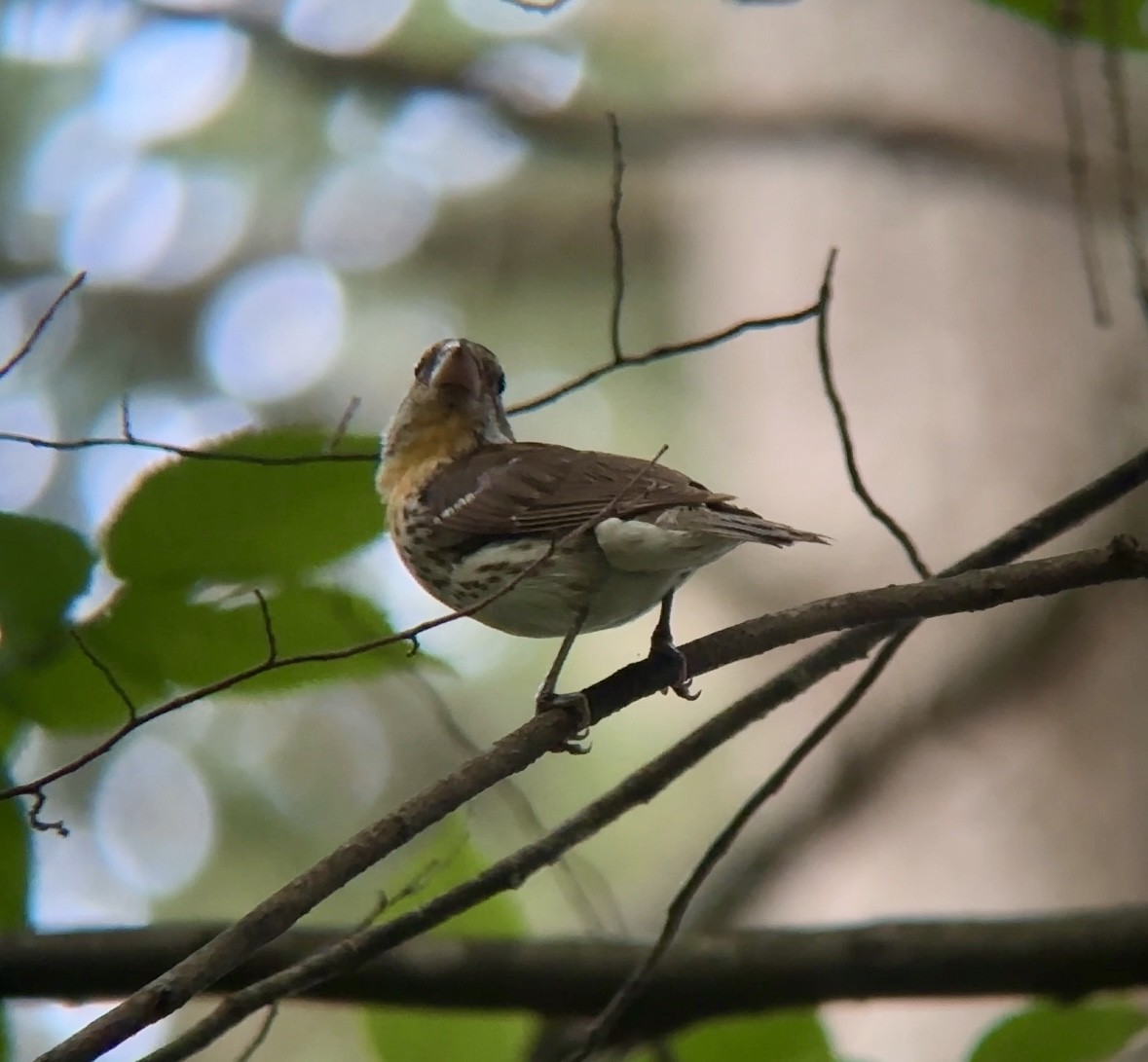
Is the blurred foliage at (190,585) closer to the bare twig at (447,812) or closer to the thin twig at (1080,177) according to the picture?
the bare twig at (447,812)

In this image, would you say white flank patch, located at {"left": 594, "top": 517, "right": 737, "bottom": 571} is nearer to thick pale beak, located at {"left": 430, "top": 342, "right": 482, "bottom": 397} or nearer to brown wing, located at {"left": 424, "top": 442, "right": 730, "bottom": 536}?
brown wing, located at {"left": 424, "top": 442, "right": 730, "bottom": 536}

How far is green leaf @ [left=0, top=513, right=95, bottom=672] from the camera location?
170 cm

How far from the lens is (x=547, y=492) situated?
2898 mm

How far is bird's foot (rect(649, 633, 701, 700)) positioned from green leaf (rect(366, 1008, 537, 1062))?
613 mm

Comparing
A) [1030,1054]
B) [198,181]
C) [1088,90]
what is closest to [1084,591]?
[1088,90]

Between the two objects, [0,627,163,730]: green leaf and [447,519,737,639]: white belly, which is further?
[447,519,737,639]: white belly

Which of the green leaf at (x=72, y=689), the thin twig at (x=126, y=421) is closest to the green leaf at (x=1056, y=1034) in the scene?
the green leaf at (x=72, y=689)

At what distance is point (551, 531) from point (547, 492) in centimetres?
15

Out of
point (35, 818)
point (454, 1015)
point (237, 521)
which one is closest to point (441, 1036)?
point (454, 1015)

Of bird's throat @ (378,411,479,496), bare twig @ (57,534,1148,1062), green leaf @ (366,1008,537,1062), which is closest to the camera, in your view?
bare twig @ (57,534,1148,1062)

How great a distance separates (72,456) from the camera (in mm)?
5883

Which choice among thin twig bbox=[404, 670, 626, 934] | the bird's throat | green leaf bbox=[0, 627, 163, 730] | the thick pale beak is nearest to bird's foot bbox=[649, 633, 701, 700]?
thin twig bbox=[404, 670, 626, 934]

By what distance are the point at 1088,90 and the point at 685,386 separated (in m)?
3.17

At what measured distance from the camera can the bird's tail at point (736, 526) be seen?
2.27m
